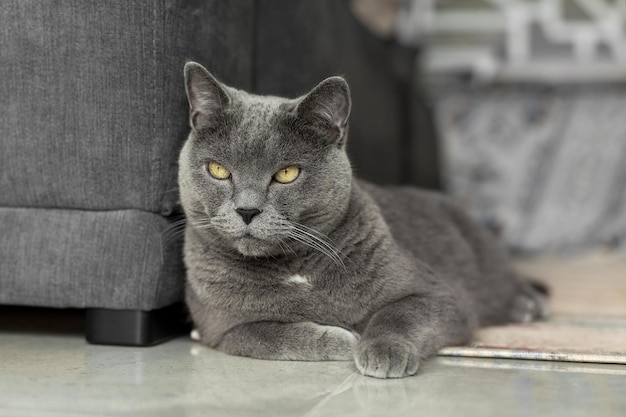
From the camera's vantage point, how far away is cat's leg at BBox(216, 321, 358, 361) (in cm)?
157

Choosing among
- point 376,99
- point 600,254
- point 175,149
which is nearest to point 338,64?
point 376,99

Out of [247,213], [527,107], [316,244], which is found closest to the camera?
[247,213]

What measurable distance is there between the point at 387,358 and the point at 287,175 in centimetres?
42

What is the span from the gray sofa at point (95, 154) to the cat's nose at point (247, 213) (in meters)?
0.33

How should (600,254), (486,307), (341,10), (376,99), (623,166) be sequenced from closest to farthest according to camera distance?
(486,307) → (341,10) → (376,99) → (600,254) → (623,166)

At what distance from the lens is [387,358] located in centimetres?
143

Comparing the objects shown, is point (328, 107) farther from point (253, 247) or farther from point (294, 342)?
point (294, 342)

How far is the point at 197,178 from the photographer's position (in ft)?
5.22

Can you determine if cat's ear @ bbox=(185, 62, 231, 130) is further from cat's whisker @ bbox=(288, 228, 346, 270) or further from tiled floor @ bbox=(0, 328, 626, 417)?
tiled floor @ bbox=(0, 328, 626, 417)

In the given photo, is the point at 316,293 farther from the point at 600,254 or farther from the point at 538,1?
the point at 538,1

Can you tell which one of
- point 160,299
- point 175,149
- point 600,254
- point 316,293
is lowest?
point 600,254

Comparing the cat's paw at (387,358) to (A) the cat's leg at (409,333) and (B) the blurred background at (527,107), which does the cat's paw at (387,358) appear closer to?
(A) the cat's leg at (409,333)

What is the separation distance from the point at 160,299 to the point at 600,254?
2.49 metres

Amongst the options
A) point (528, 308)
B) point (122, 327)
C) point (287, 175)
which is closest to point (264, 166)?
point (287, 175)
